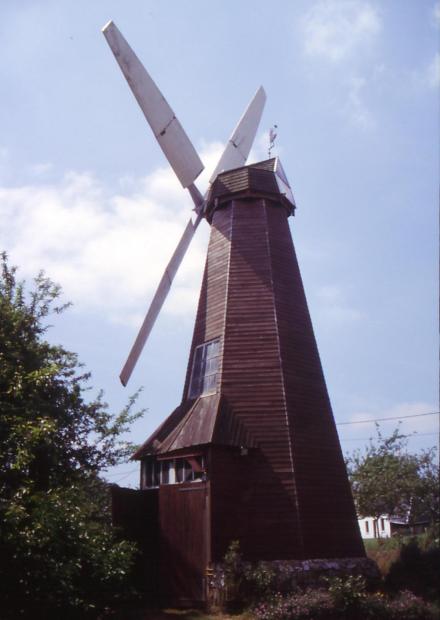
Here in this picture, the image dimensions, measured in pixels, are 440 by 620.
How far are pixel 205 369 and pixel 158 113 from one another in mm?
7060

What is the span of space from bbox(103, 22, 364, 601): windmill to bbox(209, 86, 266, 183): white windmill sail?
2.03 m

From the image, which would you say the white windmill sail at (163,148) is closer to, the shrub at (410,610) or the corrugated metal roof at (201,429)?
the corrugated metal roof at (201,429)

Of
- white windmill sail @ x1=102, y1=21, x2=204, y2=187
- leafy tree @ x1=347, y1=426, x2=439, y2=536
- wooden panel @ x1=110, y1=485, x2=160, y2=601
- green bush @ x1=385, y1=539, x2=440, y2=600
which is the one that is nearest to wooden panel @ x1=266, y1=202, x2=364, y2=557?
green bush @ x1=385, y1=539, x2=440, y2=600

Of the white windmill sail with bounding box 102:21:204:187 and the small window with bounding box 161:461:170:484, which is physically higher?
the white windmill sail with bounding box 102:21:204:187


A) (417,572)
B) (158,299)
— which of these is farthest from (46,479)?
(417,572)

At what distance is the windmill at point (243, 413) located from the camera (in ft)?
43.2

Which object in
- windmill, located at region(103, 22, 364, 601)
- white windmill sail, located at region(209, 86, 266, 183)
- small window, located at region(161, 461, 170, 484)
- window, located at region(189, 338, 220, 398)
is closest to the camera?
windmill, located at region(103, 22, 364, 601)

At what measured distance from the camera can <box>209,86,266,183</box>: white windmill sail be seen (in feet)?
64.8

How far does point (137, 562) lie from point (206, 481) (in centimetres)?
309

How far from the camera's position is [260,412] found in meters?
14.1

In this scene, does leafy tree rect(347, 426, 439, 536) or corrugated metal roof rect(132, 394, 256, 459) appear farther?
leafy tree rect(347, 426, 439, 536)

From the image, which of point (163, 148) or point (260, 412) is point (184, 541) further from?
point (163, 148)

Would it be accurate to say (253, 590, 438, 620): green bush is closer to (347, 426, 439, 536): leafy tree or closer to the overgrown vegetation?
the overgrown vegetation

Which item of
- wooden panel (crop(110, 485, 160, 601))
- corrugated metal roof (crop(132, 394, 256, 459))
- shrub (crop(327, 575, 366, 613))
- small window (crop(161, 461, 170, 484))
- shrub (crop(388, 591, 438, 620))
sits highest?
corrugated metal roof (crop(132, 394, 256, 459))
